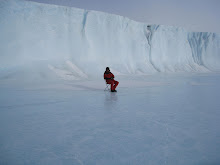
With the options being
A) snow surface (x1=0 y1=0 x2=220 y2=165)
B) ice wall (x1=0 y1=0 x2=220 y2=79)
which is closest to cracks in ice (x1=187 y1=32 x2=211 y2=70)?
snow surface (x1=0 y1=0 x2=220 y2=165)

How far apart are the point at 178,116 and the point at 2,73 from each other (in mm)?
10771

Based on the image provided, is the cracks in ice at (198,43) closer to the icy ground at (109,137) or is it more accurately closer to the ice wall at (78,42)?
the ice wall at (78,42)

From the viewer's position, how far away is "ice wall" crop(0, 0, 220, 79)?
37.0ft

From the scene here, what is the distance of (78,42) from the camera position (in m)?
14.1

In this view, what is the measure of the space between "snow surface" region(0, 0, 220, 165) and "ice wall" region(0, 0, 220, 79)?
8 centimetres

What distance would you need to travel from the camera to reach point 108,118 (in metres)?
2.53

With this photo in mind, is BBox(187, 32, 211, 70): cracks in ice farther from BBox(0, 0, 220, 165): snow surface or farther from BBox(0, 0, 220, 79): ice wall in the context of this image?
BBox(0, 0, 220, 79): ice wall

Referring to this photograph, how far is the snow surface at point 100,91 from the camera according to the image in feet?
5.20

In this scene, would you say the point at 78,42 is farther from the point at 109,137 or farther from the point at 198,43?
the point at 198,43

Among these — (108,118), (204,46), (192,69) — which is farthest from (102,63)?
(204,46)

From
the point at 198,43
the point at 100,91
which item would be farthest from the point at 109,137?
the point at 198,43

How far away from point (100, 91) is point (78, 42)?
9.67 m

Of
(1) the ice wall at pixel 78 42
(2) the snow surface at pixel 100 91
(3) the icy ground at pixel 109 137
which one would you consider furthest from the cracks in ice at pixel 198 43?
(3) the icy ground at pixel 109 137

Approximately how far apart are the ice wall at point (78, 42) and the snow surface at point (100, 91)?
79 mm
